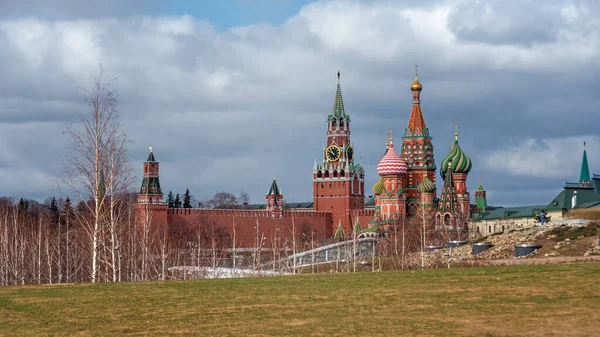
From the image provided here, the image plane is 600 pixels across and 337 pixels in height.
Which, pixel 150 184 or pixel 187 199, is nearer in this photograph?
pixel 150 184

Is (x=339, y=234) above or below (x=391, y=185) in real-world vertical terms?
below

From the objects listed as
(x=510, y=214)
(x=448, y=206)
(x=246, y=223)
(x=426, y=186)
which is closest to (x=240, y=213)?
(x=246, y=223)

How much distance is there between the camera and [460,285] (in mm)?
21578

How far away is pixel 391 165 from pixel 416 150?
6014 mm

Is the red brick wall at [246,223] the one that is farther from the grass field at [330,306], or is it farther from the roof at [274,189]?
the grass field at [330,306]

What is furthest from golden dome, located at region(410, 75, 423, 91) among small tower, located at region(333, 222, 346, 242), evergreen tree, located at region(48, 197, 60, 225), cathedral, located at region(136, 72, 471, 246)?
evergreen tree, located at region(48, 197, 60, 225)

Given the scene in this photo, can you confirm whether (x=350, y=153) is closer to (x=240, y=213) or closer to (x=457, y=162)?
(x=240, y=213)

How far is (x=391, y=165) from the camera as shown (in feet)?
316

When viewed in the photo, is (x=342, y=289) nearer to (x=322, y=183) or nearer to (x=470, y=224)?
(x=470, y=224)

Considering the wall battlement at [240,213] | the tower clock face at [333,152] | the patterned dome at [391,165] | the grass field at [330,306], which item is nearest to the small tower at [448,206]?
the patterned dome at [391,165]

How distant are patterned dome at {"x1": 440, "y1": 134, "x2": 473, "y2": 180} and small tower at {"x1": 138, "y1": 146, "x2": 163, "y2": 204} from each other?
1179 inches

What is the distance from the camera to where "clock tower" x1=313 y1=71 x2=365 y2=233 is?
407ft

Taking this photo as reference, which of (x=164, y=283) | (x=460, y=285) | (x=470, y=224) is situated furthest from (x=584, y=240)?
(x=470, y=224)

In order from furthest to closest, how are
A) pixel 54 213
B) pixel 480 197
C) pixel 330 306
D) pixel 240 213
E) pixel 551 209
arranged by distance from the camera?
pixel 480 197
pixel 240 213
pixel 54 213
pixel 551 209
pixel 330 306
